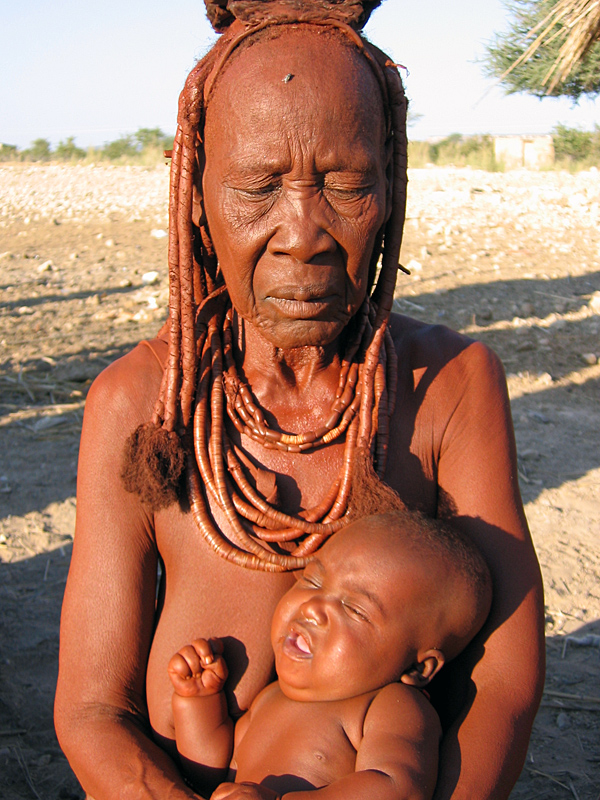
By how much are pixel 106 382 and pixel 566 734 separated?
2414 mm

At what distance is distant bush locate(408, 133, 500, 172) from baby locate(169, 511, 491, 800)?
723 inches

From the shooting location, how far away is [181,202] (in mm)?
1856

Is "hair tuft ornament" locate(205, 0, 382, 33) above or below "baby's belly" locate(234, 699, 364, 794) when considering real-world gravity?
above

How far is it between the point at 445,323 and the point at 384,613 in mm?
6045

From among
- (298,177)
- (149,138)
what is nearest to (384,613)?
(298,177)

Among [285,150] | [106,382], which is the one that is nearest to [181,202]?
[285,150]

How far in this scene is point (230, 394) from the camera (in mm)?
1950

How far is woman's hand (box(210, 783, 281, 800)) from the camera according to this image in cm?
152

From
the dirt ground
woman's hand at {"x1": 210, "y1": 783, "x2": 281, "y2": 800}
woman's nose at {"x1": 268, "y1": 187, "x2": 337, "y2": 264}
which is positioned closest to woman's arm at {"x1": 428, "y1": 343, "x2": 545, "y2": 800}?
woman's hand at {"x1": 210, "y1": 783, "x2": 281, "y2": 800}

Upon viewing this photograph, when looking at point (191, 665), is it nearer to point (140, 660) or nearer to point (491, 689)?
point (140, 660)

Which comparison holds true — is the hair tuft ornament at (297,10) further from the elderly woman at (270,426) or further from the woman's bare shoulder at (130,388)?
the woman's bare shoulder at (130,388)

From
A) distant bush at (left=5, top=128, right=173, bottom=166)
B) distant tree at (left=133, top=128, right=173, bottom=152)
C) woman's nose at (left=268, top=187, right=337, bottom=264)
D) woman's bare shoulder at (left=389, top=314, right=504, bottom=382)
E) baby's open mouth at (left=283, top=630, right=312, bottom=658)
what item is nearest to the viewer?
woman's nose at (left=268, top=187, right=337, bottom=264)

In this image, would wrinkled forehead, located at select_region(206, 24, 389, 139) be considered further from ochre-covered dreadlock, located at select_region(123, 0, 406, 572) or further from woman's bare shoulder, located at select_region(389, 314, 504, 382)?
woman's bare shoulder, located at select_region(389, 314, 504, 382)

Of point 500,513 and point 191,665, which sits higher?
point 500,513
